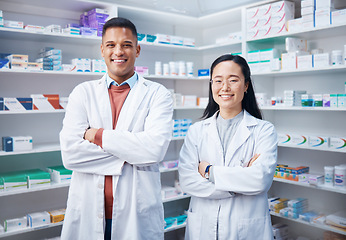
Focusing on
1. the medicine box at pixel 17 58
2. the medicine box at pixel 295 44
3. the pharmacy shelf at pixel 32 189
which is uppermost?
the medicine box at pixel 295 44

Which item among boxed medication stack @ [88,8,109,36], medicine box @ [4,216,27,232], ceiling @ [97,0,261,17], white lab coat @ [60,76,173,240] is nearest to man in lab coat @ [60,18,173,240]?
white lab coat @ [60,76,173,240]

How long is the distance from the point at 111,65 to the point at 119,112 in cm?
26

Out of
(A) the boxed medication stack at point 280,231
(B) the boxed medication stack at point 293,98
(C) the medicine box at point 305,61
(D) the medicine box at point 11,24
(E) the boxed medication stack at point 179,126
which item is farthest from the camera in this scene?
(E) the boxed medication stack at point 179,126

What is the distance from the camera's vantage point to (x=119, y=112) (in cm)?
194

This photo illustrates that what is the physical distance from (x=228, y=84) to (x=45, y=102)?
1.75 meters

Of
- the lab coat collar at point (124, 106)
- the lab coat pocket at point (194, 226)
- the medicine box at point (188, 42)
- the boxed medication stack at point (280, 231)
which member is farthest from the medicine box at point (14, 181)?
the boxed medication stack at point (280, 231)

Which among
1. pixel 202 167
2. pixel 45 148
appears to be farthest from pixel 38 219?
pixel 202 167

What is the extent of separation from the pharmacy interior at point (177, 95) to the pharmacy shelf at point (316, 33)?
1cm

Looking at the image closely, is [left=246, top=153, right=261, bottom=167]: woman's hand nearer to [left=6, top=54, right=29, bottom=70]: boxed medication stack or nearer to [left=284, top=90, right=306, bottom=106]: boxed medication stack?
[left=284, top=90, right=306, bottom=106]: boxed medication stack

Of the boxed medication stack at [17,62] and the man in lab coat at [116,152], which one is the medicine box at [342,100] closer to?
the man in lab coat at [116,152]

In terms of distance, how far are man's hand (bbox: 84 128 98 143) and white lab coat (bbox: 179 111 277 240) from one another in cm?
52

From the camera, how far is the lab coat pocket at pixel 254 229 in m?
1.82

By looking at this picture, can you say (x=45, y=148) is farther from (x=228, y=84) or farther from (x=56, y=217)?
(x=228, y=84)

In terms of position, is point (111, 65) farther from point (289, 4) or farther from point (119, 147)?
point (289, 4)
